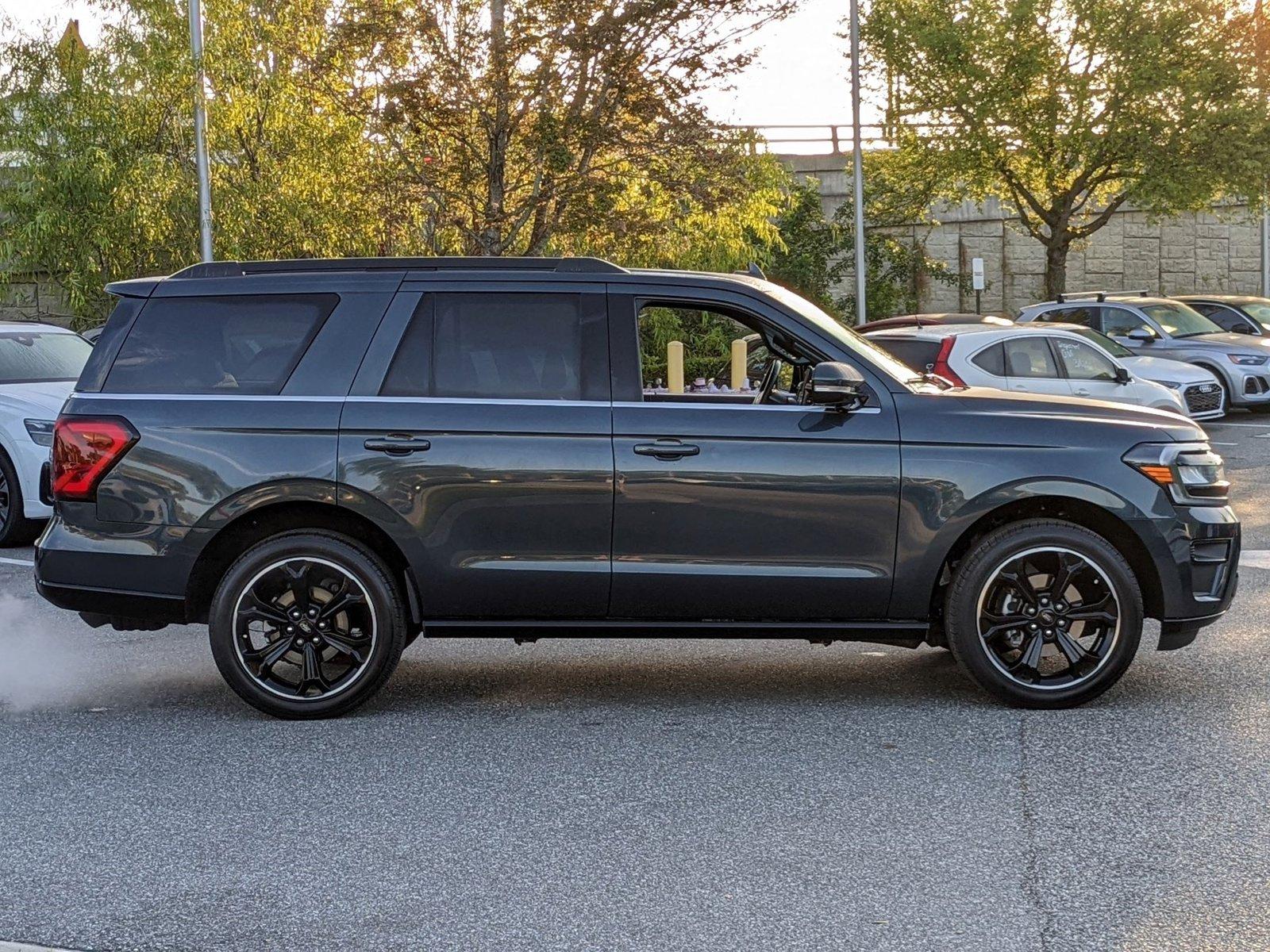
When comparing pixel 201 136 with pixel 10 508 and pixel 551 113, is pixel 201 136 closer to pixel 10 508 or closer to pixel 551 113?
pixel 551 113

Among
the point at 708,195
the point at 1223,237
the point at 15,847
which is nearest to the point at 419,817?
the point at 15,847

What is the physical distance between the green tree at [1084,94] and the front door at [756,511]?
25843 mm

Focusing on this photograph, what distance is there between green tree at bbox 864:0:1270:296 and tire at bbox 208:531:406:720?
2660 centimetres

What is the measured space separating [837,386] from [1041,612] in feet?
4.02

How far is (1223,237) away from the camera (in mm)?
43344

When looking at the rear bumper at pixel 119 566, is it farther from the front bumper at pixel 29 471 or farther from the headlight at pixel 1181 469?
the front bumper at pixel 29 471

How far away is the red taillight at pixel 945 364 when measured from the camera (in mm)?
14155

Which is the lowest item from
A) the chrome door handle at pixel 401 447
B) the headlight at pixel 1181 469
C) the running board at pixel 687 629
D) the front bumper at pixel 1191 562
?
the running board at pixel 687 629

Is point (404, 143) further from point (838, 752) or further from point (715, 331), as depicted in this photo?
point (838, 752)

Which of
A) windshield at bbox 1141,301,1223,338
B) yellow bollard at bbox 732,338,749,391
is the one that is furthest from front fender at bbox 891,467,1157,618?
windshield at bbox 1141,301,1223,338

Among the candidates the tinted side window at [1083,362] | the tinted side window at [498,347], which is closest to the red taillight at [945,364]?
the tinted side window at [1083,362]

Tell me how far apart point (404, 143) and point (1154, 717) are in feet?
56.1

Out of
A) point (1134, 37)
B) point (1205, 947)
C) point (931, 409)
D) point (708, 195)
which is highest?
point (1134, 37)

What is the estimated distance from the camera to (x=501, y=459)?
647 cm
